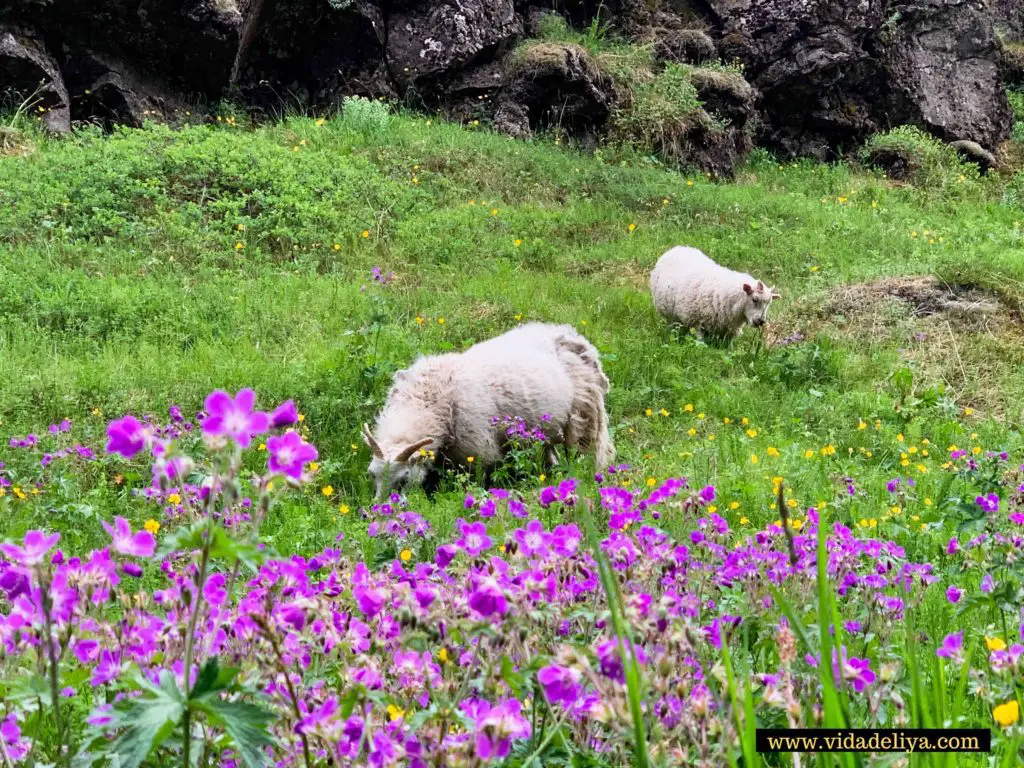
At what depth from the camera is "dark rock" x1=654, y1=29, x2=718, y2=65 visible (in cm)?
1948

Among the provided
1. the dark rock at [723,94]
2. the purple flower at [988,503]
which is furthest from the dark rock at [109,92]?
the purple flower at [988,503]

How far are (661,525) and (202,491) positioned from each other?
221cm

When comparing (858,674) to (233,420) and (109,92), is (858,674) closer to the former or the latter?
(233,420)

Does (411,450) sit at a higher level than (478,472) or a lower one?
higher

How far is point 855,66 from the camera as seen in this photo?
20.4 m

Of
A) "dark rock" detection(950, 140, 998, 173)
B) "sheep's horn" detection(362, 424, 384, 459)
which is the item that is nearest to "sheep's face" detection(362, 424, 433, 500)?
"sheep's horn" detection(362, 424, 384, 459)

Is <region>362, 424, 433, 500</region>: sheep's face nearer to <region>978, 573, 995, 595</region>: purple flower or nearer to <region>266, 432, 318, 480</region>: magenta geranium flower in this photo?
<region>978, 573, 995, 595</region>: purple flower

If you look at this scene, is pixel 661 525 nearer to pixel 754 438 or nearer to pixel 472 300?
pixel 754 438

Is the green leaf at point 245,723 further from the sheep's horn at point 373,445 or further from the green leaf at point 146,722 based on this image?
the sheep's horn at point 373,445

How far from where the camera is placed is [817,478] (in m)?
5.50

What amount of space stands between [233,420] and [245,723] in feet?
1.37

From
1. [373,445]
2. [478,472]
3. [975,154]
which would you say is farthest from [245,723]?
[975,154]

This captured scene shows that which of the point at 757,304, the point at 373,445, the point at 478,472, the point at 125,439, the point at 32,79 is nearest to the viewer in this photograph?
the point at 125,439

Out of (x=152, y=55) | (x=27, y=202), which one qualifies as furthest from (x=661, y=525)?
(x=152, y=55)
